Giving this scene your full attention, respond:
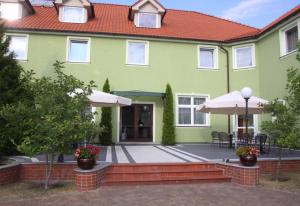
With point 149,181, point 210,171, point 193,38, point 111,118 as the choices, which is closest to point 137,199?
point 149,181

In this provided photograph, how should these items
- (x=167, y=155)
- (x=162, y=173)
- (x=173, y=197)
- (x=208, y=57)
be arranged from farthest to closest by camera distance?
1. (x=208, y=57)
2. (x=167, y=155)
3. (x=162, y=173)
4. (x=173, y=197)

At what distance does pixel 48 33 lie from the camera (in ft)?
57.0

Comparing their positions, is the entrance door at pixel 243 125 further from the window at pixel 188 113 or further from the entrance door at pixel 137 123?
the entrance door at pixel 137 123

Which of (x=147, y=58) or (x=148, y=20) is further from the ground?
(x=148, y=20)

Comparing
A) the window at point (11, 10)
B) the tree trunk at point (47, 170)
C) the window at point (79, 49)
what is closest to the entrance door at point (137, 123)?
the window at point (79, 49)

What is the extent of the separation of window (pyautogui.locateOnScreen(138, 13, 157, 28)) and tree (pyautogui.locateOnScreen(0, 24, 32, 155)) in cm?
1007

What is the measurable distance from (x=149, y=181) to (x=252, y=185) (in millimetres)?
3078

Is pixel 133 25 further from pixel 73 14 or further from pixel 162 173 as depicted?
pixel 162 173

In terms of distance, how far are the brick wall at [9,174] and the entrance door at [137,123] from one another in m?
9.37

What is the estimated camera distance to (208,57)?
19203mm

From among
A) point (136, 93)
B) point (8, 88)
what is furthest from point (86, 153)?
point (136, 93)

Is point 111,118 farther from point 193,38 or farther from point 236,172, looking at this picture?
point 236,172

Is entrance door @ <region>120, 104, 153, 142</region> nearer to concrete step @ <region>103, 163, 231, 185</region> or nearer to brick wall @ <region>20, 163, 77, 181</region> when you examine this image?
concrete step @ <region>103, 163, 231, 185</region>

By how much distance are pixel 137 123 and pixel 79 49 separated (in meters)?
5.67
